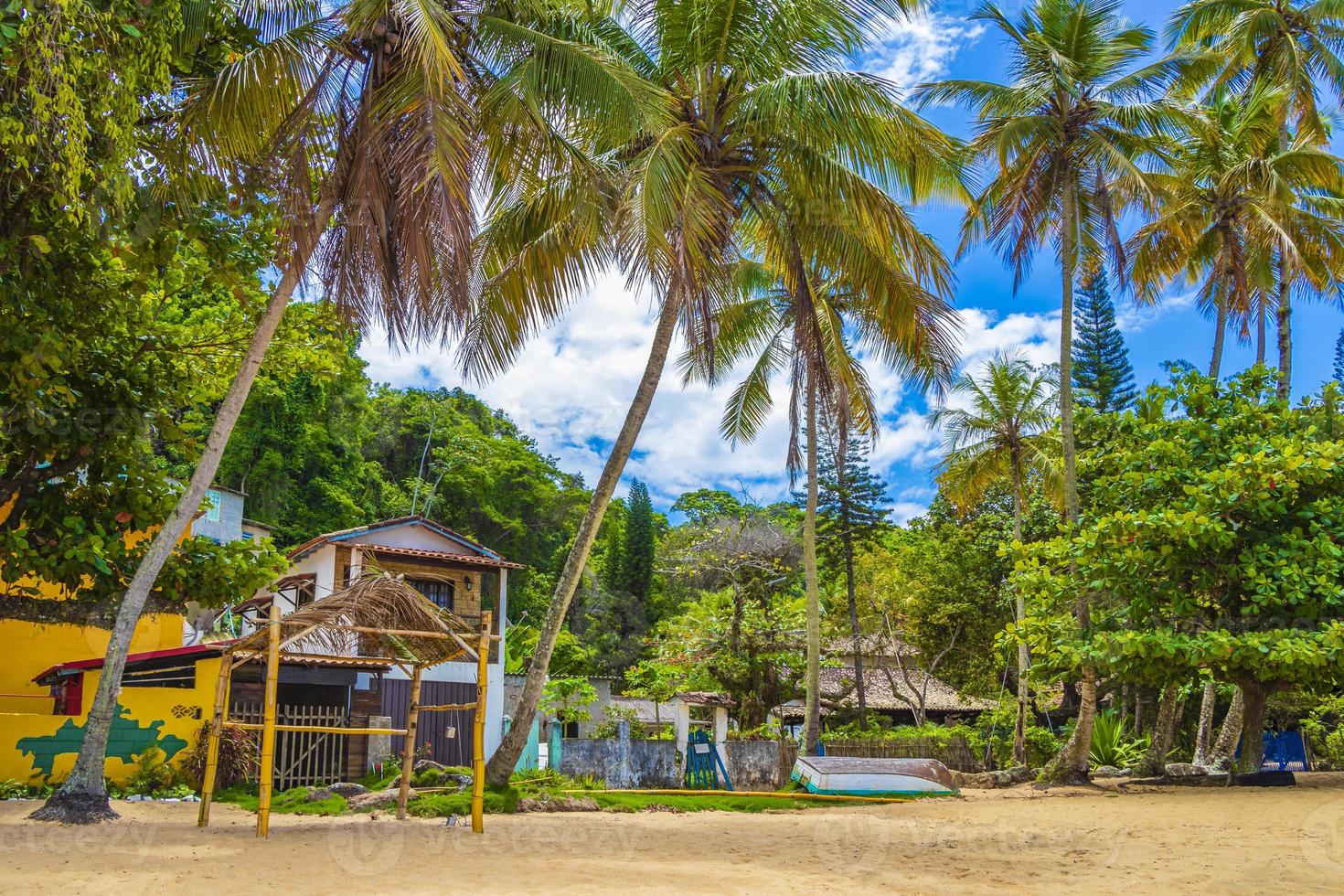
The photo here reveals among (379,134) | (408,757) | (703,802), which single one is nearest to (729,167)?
(379,134)

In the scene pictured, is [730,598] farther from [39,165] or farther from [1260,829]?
[39,165]

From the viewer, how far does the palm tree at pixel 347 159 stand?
861cm

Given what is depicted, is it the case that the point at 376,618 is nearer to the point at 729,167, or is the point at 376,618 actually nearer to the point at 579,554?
the point at 579,554

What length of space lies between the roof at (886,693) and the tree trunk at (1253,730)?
14510 mm

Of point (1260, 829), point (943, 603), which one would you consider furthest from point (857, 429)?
point (943, 603)

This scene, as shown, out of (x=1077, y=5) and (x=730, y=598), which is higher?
(x=1077, y=5)

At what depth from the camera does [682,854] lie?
848 cm

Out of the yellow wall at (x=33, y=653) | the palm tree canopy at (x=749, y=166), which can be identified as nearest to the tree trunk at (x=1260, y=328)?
the palm tree canopy at (x=749, y=166)

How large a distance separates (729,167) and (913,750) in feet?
51.1

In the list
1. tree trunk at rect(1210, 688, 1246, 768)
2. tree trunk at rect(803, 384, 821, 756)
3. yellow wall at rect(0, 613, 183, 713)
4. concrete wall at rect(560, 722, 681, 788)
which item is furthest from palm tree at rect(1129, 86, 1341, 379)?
yellow wall at rect(0, 613, 183, 713)

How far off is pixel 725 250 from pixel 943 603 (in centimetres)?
1921

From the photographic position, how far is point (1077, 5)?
1698cm

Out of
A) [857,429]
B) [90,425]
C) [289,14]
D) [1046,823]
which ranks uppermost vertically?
[289,14]

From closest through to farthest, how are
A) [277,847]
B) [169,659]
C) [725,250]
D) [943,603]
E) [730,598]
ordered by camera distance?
[277,847] < [725,250] < [169,659] < [730,598] < [943,603]
